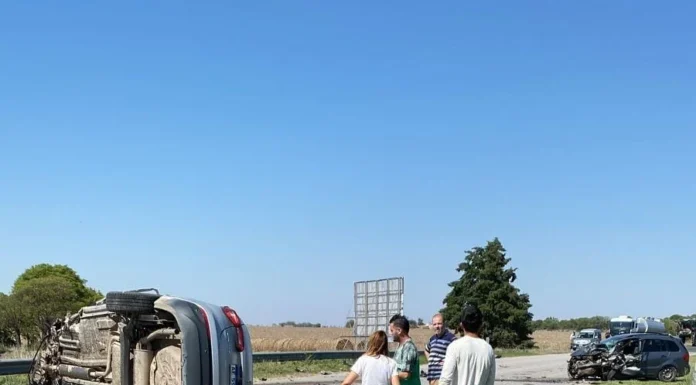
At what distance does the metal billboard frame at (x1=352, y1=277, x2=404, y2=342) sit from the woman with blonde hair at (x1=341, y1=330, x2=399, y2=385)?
49.9ft

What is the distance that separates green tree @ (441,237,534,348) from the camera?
194 ft

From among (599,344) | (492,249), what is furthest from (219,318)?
(492,249)

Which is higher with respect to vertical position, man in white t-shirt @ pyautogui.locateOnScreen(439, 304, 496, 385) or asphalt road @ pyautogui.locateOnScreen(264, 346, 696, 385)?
man in white t-shirt @ pyautogui.locateOnScreen(439, 304, 496, 385)

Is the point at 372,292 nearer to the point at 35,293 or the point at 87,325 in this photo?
the point at 87,325

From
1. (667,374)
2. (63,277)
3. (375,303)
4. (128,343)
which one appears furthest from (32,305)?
(128,343)

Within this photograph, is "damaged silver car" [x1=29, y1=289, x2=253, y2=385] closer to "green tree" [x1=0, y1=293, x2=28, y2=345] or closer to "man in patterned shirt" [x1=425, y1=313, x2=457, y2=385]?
"man in patterned shirt" [x1=425, y1=313, x2=457, y2=385]

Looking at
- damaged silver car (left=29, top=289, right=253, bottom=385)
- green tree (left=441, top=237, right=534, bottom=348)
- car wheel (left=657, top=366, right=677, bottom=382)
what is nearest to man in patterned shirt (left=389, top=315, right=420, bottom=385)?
damaged silver car (left=29, top=289, right=253, bottom=385)

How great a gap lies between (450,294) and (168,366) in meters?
53.2

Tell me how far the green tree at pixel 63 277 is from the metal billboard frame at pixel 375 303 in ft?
74.6

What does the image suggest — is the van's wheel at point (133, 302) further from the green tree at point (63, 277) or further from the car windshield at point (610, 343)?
the green tree at point (63, 277)

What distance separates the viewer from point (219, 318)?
27.7 ft

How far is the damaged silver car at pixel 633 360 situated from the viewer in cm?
2534

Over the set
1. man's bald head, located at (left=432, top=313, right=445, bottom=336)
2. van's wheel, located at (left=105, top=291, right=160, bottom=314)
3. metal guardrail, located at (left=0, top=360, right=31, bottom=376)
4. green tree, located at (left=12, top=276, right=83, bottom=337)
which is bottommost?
metal guardrail, located at (left=0, top=360, right=31, bottom=376)

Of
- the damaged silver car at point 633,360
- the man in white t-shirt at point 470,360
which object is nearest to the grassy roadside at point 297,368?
the damaged silver car at point 633,360
